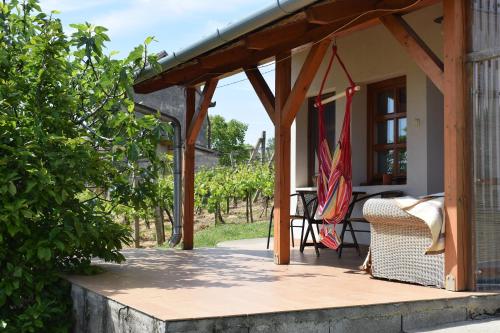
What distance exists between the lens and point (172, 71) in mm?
7215

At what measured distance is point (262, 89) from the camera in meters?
6.18

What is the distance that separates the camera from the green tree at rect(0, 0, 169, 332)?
457cm

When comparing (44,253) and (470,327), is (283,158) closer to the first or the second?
(44,253)

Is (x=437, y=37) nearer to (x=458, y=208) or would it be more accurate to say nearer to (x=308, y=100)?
(x=308, y=100)

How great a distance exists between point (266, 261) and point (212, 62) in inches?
85.5

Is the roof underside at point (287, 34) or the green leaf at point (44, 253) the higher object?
the roof underside at point (287, 34)

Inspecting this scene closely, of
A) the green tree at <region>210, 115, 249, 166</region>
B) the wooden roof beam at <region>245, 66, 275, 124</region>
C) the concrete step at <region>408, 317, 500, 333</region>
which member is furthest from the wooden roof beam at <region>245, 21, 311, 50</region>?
the green tree at <region>210, 115, 249, 166</region>

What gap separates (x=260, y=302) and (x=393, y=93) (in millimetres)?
4275

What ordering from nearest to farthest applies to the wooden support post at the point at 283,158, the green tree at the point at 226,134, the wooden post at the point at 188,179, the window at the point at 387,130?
the wooden support post at the point at 283,158 < the window at the point at 387,130 < the wooden post at the point at 188,179 < the green tree at the point at 226,134

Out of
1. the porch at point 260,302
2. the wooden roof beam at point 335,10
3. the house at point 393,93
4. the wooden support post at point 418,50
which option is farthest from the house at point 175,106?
the wooden support post at point 418,50

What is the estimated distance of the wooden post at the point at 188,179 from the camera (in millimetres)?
7840

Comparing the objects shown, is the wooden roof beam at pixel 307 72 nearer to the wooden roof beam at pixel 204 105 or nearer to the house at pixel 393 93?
the house at pixel 393 93

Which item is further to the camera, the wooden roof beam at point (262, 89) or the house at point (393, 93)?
the wooden roof beam at point (262, 89)

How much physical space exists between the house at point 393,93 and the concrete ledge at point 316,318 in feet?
0.92
